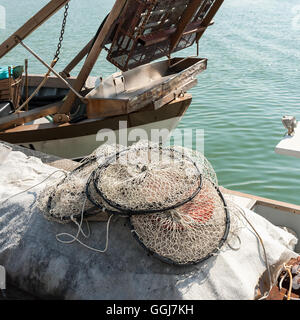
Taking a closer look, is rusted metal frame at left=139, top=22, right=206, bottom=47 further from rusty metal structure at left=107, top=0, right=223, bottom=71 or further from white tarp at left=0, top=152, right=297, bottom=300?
white tarp at left=0, top=152, right=297, bottom=300

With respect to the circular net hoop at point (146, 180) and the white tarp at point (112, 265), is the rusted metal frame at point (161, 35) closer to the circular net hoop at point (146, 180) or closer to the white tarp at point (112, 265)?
the circular net hoop at point (146, 180)

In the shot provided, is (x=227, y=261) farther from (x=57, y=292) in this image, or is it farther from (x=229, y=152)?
(x=229, y=152)

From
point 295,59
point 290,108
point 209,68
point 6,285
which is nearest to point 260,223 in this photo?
point 6,285

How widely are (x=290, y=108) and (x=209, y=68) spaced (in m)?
4.44

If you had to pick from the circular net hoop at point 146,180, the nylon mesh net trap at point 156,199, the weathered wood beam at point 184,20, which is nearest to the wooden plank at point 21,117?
the weathered wood beam at point 184,20

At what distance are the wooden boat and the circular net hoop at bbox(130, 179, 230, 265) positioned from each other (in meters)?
3.33

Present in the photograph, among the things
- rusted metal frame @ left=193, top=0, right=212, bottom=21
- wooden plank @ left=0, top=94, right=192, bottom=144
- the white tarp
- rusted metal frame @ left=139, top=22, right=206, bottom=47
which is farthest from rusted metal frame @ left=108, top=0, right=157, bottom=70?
the white tarp

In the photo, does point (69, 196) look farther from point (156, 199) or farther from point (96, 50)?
point (96, 50)

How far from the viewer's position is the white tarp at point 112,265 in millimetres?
2590

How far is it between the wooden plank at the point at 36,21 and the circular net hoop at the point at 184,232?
169 inches

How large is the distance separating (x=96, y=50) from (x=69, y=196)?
379 centimetres

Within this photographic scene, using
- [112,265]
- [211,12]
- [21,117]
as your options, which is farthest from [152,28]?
[112,265]

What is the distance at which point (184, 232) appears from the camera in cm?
274
